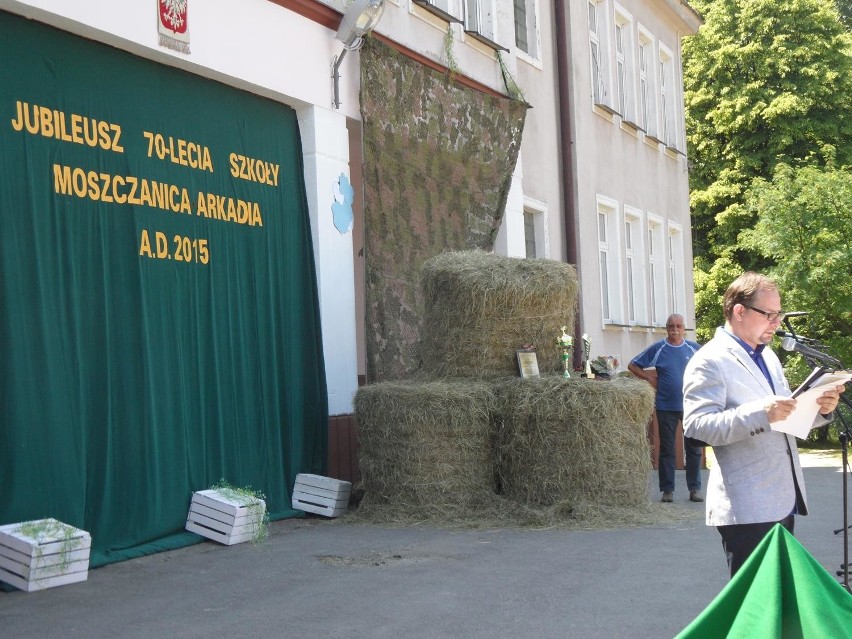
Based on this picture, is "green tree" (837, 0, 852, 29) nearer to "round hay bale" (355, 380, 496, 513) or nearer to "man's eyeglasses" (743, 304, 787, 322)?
"round hay bale" (355, 380, 496, 513)

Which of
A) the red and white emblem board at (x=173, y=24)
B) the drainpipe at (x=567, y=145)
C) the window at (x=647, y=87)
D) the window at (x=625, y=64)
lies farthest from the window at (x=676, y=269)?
the red and white emblem board at (x=173, y=24)

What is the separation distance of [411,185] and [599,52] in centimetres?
805

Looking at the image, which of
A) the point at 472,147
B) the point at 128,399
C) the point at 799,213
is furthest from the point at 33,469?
the point at 799,213

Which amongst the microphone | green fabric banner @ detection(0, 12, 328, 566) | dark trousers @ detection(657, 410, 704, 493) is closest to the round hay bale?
green fabric banner @ detection(0, 12, 328, 566)

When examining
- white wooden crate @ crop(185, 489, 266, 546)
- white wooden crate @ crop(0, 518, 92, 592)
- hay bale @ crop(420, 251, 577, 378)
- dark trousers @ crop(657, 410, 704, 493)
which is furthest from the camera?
dark trousers @ crop(657, 410, 704, 493)

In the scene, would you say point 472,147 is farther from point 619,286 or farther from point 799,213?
point 799,213

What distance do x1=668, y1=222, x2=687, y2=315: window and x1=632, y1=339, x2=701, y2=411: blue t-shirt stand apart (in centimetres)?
1037

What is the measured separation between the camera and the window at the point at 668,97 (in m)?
22.4

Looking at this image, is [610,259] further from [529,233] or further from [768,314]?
[768,314]

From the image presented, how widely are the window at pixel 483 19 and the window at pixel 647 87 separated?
663 centimetres

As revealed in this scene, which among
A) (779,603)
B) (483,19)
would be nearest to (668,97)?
(483,19)

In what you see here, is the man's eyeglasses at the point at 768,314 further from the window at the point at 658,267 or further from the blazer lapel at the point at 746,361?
the window at the point at 658,267

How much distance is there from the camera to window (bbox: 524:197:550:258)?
52.6ft

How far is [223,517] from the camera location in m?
8.63
